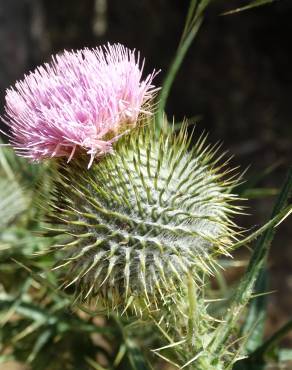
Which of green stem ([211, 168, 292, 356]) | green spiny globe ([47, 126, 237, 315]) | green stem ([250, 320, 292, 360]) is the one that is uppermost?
green spiny globe ([47, 126, 237, 315])

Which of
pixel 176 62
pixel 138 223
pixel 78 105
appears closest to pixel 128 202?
pixel 138 223

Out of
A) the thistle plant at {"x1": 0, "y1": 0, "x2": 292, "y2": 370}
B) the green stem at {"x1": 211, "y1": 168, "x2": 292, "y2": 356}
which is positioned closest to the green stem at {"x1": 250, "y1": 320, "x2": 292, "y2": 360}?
the thistle plant at {"x1": 0, "y1": 0, "x2": 292, "y2": 370}

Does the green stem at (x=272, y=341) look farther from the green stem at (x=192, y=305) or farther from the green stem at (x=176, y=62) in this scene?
the green stem at (x=176, y=62)

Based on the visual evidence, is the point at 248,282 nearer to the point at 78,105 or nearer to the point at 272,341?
the point at 272,341

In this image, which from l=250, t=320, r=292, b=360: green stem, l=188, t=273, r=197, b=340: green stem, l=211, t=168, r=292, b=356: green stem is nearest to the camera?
l=188, t=273, r=197, b=340: green stem

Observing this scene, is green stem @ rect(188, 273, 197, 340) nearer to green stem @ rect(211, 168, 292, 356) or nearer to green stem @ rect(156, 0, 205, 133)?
green stem @ rect(211, 168, 292, 356)

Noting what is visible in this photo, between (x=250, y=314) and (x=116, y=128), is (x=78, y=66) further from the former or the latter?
(x=250, y=314)

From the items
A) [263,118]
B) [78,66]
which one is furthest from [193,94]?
[78,66]
